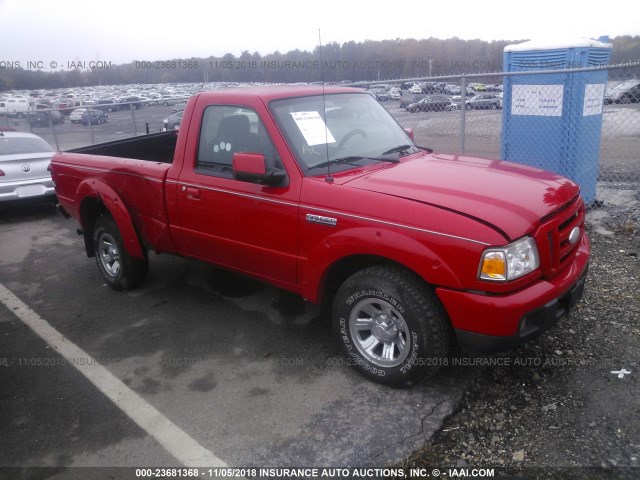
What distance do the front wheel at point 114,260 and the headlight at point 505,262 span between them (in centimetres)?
343

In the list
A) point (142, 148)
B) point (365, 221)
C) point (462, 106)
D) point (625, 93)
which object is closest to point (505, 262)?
point (365, 221)

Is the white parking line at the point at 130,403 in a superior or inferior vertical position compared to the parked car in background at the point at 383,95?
inferior

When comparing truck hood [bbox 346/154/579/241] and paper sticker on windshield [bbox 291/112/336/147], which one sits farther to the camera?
paper sticker on windshield [bbox 291/112/336/147]

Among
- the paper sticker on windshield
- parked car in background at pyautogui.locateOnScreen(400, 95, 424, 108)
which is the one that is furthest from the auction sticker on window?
the paper sticker on windshield

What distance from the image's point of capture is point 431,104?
305 inches

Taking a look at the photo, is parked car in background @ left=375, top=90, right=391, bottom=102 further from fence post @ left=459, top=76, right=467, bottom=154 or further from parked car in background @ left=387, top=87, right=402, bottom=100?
fence post @ left=459, top=76, right=467, bottom=154

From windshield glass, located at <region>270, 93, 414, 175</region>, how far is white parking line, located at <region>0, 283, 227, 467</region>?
74.8 inches

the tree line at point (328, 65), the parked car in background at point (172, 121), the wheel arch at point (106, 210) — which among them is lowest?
the wheel arch at point (106, 210)

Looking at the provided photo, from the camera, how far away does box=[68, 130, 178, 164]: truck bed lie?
601 cm

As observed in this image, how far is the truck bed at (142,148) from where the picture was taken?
601 cm

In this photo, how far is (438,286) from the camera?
3.09 m

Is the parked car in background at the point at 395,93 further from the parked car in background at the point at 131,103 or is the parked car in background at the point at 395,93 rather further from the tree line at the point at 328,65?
the parked car in background at the point at 131,103

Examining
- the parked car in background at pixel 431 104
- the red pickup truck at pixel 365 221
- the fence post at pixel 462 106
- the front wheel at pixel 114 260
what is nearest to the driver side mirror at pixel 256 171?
the red pickup truck at pixel 365 221

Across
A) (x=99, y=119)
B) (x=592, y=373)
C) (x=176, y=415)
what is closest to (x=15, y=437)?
(x=176, y=415)
